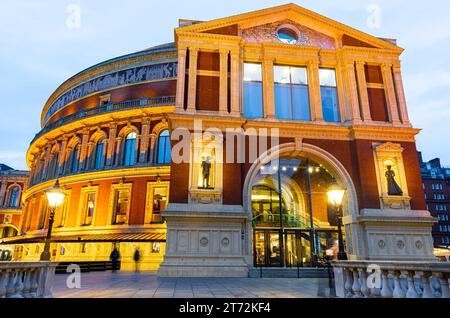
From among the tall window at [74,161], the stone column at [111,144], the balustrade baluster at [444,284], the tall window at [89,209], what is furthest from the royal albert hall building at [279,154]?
the balustrade baluster at [444,284]

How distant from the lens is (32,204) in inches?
1401

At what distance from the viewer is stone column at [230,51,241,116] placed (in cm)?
1850

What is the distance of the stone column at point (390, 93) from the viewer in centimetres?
1962

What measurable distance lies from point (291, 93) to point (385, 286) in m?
14.9

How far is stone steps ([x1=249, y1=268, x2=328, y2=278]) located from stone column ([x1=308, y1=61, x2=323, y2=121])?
30.1 feet

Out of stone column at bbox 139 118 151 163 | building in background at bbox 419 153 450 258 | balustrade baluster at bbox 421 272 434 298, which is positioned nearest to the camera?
balustrade baluster at bbox 421 272 434 298

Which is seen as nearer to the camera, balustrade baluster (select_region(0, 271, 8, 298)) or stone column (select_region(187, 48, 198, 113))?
balustrade baluster (select_region(0, 271, 8, 298))

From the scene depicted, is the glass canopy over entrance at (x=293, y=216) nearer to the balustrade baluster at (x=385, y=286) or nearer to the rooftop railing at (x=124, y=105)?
the balustrade baluster at (x=385, y=286)

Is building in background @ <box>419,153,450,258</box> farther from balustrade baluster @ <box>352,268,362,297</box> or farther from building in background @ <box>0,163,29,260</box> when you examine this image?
building in background @ <box>0,163,29,260</box>

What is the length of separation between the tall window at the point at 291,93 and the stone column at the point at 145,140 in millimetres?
14363

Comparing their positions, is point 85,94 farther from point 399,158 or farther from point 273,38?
point 399,158

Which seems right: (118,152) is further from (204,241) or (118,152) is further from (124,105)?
(204,241)

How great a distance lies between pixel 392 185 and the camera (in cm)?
1781

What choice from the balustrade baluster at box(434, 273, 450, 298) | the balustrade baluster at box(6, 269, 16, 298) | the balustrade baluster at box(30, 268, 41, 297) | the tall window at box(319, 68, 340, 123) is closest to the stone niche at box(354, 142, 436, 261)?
the tall window at box(319, 68, 340, 123)
